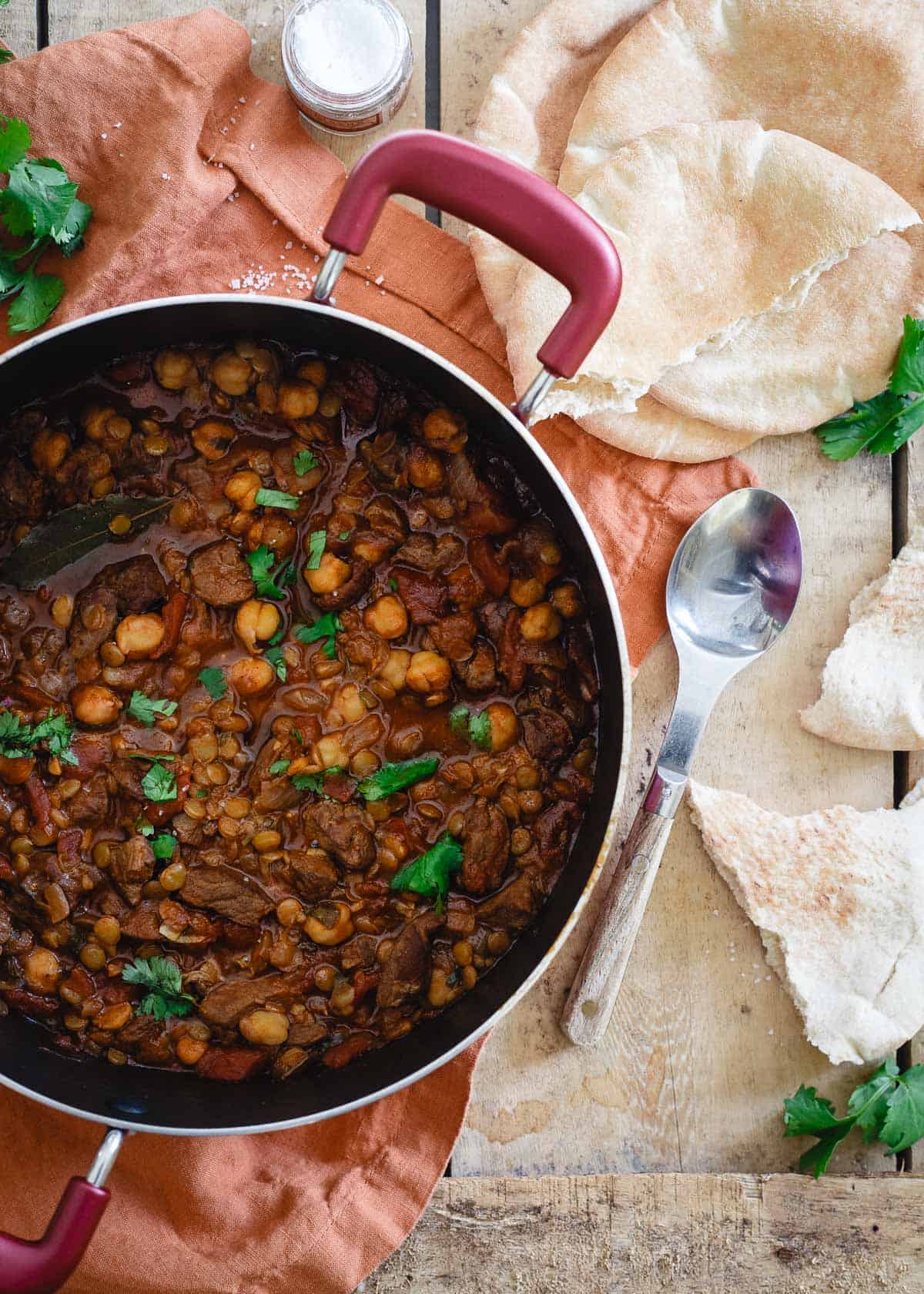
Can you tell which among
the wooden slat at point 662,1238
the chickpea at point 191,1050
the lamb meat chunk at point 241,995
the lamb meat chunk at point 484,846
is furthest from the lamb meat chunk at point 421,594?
the wooden slat at point 662,1238

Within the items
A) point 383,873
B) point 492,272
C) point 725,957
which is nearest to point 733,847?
point 725,957

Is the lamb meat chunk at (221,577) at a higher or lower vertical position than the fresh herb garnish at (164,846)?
higher

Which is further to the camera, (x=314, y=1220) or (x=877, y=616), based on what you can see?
(x=877, y=616)

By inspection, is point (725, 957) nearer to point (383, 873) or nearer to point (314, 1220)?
point (383, 873)

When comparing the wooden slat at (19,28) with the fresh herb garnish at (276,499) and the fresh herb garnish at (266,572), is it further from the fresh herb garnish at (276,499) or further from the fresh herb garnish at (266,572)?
the fresh herb garnish at (266,572)

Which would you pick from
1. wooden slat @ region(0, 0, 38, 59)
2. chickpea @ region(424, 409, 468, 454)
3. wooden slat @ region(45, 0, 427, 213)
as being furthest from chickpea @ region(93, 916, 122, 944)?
wooden slat @ region(0, 0, 38, 59)

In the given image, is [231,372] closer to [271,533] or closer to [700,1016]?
[271,533]
